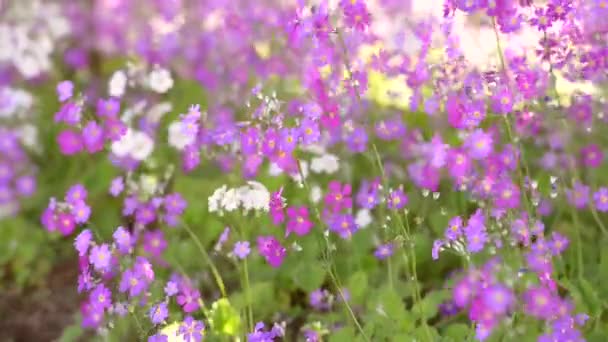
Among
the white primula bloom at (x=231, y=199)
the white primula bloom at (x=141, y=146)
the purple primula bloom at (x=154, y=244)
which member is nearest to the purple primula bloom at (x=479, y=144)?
the white primula bloom at (x=231, y=199)

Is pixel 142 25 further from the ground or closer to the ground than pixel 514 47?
further from the ground

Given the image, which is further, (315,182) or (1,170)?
(1,170)

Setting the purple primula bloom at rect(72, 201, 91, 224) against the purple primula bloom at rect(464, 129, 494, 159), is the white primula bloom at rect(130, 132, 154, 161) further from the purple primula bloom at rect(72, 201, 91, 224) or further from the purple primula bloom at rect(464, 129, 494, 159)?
the purple primula bloom at rect(464, 129, 494, 159)

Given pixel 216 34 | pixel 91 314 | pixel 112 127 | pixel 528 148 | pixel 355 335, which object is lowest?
→ pixel 355 335

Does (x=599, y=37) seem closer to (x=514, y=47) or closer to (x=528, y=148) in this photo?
(x=514, y=47)

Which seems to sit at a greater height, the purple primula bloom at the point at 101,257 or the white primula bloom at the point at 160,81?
the white primula bloom at the point at 160,81

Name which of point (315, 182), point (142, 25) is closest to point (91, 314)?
point (315, 182)

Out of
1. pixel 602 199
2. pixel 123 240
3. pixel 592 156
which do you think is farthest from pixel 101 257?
pixel 592 156

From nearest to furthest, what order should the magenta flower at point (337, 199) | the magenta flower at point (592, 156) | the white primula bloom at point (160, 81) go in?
the magenta flower at point (337, 199)
the white primula bloom at point (160, 81)
the magenta flower at point (592, 156)

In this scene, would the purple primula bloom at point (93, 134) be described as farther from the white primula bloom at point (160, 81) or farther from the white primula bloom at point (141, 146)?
the white primula bloom at point (141, 146)

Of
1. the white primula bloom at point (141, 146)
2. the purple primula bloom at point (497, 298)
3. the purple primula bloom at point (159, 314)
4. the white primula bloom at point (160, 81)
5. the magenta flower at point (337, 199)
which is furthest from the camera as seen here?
the white primula bloom at point (141, 146)

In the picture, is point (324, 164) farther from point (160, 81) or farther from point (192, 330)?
point (192, 330)
